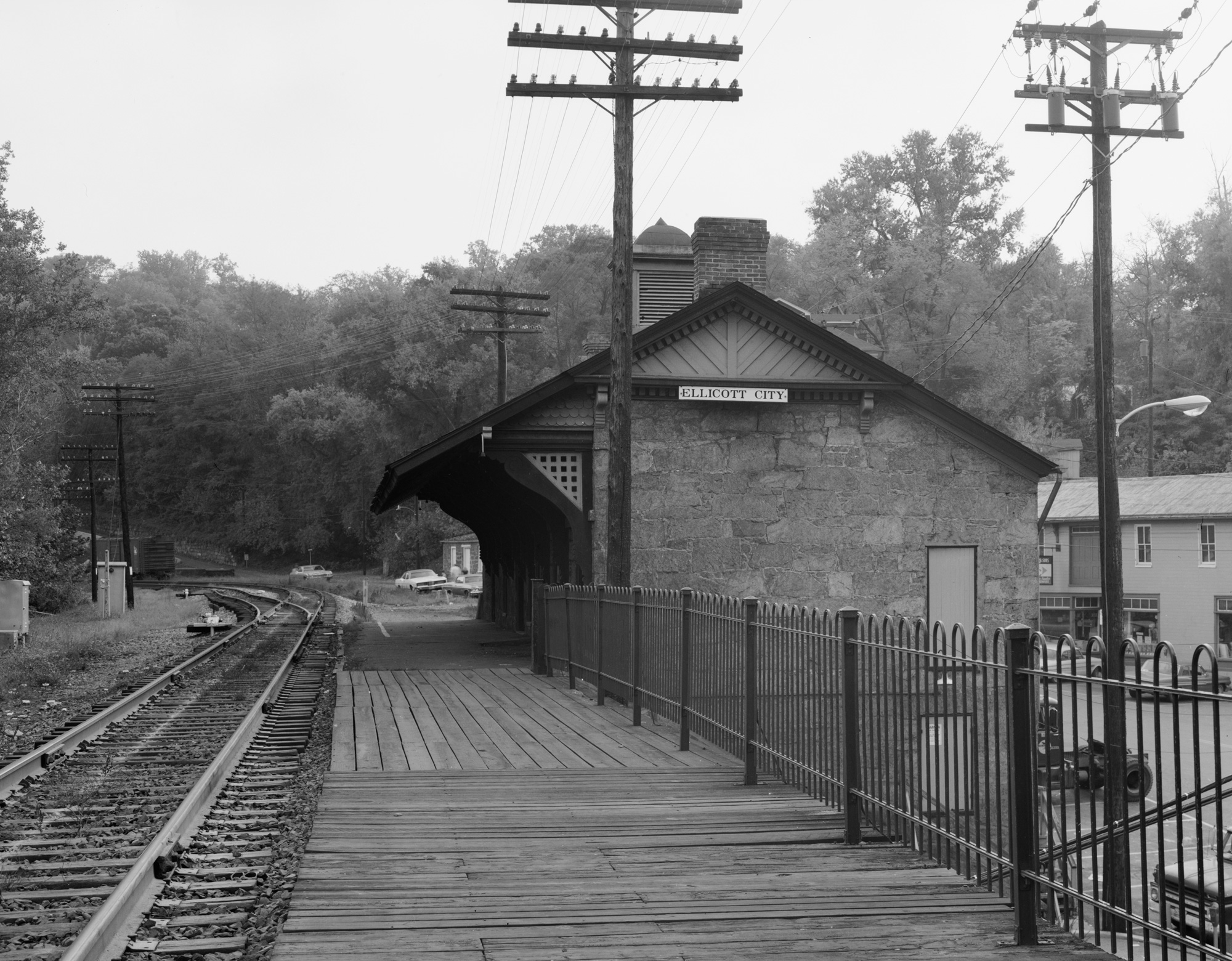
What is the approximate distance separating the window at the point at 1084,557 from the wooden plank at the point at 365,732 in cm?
3531

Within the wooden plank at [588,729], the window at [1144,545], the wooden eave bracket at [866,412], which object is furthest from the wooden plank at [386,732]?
the window at [1144,545]

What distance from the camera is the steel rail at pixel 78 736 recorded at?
9.42m

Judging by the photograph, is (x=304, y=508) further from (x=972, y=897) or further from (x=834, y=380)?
(x=972, y=897)

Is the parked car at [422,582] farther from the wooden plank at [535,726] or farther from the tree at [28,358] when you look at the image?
the wooden plank at [535,726]

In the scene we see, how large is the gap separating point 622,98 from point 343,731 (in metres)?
9.62

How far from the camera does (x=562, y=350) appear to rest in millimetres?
68438

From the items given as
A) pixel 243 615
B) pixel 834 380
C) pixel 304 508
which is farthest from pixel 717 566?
pixel 304 508

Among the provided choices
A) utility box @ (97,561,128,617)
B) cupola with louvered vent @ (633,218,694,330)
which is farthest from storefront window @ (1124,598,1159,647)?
utility box @ (97,561,128,617)

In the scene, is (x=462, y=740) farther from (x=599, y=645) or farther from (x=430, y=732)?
(x=599, y=645)

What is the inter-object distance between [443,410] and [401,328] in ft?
19.5

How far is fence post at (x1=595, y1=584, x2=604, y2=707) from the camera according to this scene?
44.0 feet

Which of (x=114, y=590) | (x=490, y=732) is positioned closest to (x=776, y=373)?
(x=490, y=732)

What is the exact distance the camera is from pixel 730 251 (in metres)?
21.4

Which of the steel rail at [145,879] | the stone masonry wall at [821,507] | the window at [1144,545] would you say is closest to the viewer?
the steel rail at [145,879]
